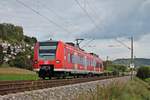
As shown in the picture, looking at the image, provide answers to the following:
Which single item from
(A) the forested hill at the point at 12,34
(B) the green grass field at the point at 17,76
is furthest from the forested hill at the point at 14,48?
(B) the green grass field at the point at 17,76

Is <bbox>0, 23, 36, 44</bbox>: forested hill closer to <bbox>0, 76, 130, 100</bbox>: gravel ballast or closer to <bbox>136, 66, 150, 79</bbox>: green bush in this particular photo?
<bbox>136, 66, 150, 79</bbox>: green bush

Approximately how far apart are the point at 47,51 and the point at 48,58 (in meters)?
0.53

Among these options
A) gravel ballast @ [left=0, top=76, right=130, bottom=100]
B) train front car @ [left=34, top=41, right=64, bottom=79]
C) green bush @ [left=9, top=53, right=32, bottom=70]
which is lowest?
gravel ballast @ [left=0, top=76, right=130, bottom=100]

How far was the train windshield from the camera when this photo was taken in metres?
27.5

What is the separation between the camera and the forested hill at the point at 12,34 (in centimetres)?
8991

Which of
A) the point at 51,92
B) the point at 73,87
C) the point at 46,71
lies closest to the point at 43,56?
the point at 46,71

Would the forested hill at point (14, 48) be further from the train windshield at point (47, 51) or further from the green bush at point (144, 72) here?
the train windshield at point (47, 51)

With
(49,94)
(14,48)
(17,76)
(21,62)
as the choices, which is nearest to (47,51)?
(49,94)

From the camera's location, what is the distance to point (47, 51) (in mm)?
27578

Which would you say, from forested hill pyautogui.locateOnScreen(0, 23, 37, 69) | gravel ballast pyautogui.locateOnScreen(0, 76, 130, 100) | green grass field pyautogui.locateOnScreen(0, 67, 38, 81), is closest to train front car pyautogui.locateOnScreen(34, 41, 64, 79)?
gravel ballast pyautogui.locateOnScreen(0, 76, 130, 100)

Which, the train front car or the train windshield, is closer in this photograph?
the train front car

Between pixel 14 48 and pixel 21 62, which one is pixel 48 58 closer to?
pixel 21 62

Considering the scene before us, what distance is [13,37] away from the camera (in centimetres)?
9400

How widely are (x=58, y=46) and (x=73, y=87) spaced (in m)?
8.37
